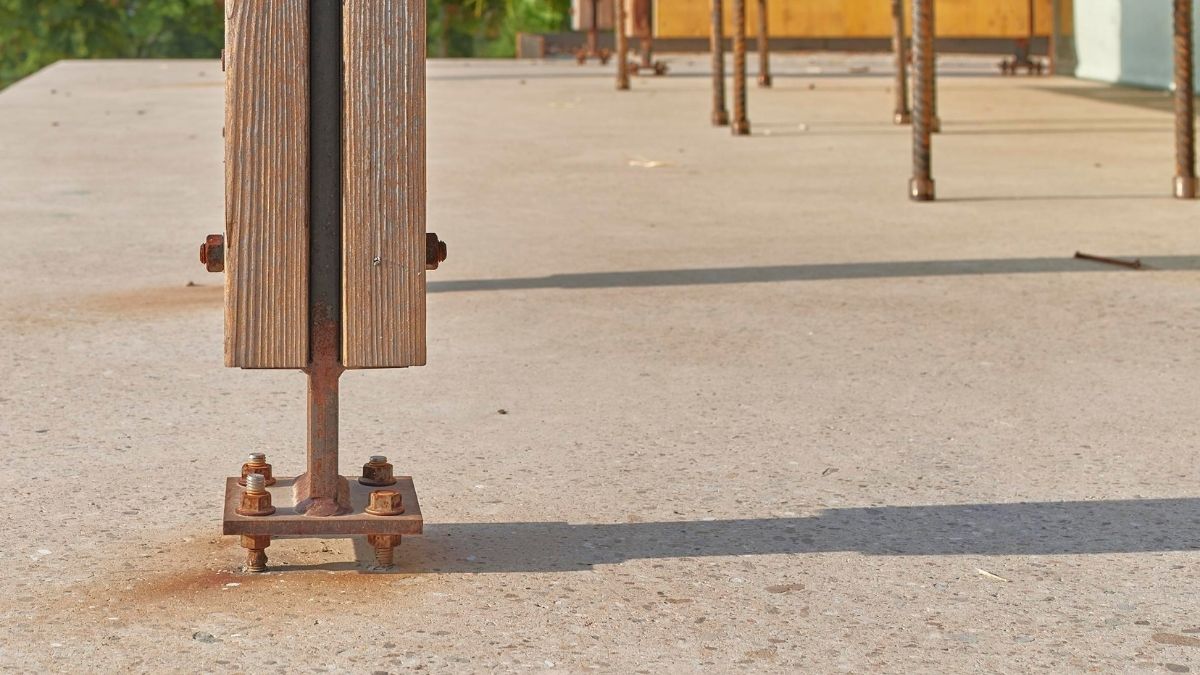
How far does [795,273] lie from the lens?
6.76 m

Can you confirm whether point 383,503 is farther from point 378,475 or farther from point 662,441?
point 662,441

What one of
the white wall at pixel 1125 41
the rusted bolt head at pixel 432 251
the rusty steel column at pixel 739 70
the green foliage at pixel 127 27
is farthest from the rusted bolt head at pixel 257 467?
the green foliage at pixel 127 27

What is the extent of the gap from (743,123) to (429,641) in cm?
1012

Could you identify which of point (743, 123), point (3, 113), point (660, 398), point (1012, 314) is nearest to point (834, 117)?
point (743, 123)

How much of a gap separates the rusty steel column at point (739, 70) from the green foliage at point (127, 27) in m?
38.6

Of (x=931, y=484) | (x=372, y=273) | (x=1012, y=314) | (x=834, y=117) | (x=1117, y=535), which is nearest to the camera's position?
(x=372, y=273)

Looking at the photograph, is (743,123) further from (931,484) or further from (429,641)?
(429,641)

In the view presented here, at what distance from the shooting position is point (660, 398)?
4805 millimetres

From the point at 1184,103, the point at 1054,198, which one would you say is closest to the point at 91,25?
the point at 1054,198

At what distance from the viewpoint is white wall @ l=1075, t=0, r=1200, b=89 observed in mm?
18078

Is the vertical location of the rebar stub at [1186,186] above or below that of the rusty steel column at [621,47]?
below

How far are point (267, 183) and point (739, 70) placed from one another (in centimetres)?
957

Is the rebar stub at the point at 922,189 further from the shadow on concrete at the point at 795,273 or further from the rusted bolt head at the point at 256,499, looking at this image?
the rusted bolt head at the point at 256,499

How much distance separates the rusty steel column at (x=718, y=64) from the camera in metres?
13.0
